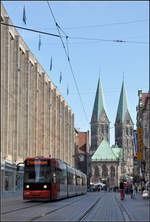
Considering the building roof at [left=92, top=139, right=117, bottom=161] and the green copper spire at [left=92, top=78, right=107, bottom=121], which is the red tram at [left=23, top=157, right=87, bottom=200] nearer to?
the building roof at [left=92, top=139, right=117, bottom=161]

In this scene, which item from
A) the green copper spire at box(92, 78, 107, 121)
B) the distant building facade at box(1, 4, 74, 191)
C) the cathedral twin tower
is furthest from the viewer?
the green copper spire at box(92, 78, 107, 121)

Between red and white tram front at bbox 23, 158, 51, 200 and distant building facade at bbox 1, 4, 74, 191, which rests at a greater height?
distant building facade at bbox 1, 4, 74, 191

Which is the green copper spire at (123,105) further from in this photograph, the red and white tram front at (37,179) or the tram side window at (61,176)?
the red and white tram front at (37,179)

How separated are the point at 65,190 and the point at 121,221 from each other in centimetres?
1900

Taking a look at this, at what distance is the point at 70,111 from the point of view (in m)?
104

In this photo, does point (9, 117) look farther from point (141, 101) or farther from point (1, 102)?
point (141, 101)

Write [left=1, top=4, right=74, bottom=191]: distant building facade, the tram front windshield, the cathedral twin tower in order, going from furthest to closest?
the cathedral twin tower → [left=1, top=4, right=74, bottom=191]: distant building facade → the tram front windshield

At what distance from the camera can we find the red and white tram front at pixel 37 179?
2719 cm

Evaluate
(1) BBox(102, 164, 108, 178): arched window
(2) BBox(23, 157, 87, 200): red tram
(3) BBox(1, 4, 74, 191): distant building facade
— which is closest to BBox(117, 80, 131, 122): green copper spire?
(1) BBox(102, 164, 108, 178): arched window

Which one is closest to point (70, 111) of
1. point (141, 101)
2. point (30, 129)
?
point (141, 101)

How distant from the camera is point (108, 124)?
606 feet

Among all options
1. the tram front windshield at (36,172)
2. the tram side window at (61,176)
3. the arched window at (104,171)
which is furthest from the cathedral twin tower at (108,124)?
the tram front windshield at (36,172)

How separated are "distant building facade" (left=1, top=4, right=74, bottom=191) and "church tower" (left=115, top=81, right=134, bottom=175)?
4036 inches

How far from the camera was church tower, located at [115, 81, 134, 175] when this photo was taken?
181875 millimetres
